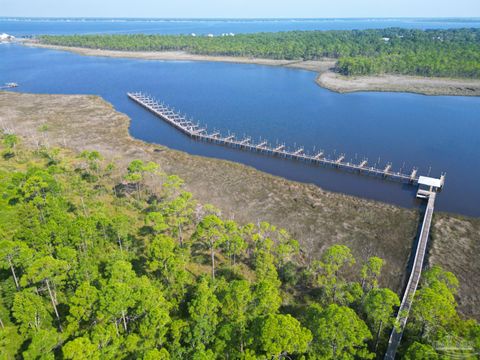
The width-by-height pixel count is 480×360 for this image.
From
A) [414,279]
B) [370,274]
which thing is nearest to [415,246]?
[414,279]

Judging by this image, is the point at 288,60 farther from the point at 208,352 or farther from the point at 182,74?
the point at 208,352

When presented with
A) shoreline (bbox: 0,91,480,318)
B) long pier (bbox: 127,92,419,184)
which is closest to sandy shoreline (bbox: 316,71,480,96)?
long pier (bbox: 127,92,419,184)

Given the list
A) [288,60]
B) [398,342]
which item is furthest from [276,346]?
[288,60]

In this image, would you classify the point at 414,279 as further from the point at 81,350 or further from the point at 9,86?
the point at 9,86

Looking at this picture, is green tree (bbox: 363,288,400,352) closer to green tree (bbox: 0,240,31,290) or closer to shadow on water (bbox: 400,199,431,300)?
shadow on water (bbox: 400,199,431,300)

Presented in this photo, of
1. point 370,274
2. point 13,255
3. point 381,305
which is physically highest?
point 13,255

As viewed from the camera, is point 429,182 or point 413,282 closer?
point 413,282

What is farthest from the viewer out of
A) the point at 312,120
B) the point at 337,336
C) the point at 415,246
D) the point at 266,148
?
the point at 312,120
